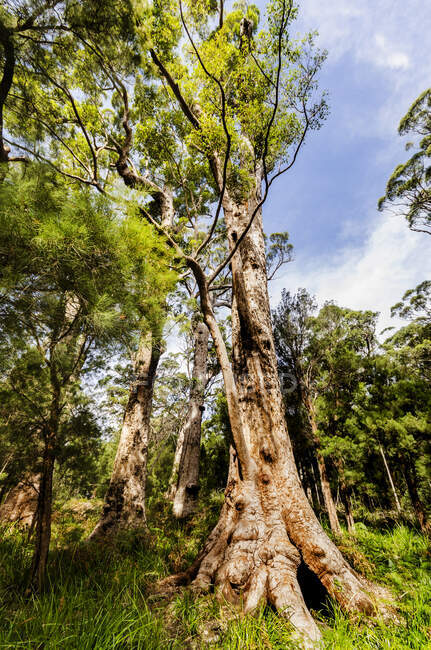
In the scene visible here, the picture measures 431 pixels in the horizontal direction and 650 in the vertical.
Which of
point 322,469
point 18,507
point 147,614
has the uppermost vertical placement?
point 322,469

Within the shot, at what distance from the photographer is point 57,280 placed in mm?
2494

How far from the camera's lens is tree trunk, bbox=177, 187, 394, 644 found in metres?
2.26

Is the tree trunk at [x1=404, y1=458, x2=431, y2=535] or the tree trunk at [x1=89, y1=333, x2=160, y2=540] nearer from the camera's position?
the tree trunk at [x1=89, y1=333, x2=160, y2=540]

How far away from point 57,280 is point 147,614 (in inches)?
113

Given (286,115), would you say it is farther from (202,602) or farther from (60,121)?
(202,602)

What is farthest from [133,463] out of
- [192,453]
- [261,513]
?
[261,513]

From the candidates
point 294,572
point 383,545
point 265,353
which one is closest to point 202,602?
point 294,572

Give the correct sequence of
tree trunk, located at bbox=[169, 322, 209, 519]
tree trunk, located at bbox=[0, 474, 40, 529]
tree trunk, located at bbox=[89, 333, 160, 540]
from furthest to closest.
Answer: tree trunk, located at bbox=[0, 474, 40, 529]
tree trunk, located at bbox=[169, 322, 209, 519]
tree trunk, located at bbox=[89, 333, 160, 540]

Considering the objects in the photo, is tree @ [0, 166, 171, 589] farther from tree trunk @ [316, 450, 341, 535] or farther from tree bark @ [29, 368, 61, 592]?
tree trunk @ [316, 450, 341, 535]

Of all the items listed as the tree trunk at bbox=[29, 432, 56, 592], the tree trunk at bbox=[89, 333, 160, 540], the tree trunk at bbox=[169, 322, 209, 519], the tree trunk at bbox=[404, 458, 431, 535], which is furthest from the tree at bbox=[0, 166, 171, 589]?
the tree trunk at bbox=[404, 458, 431, 535]

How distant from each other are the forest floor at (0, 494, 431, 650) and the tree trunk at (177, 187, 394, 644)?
16cm

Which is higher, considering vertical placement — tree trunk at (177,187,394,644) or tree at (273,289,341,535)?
tree at (273,289,341,535)

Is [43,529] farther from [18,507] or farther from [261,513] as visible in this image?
[18,507]

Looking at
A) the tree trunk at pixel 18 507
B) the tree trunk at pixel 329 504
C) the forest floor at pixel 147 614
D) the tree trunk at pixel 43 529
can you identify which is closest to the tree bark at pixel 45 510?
the tree trunk at pixel 43 529
